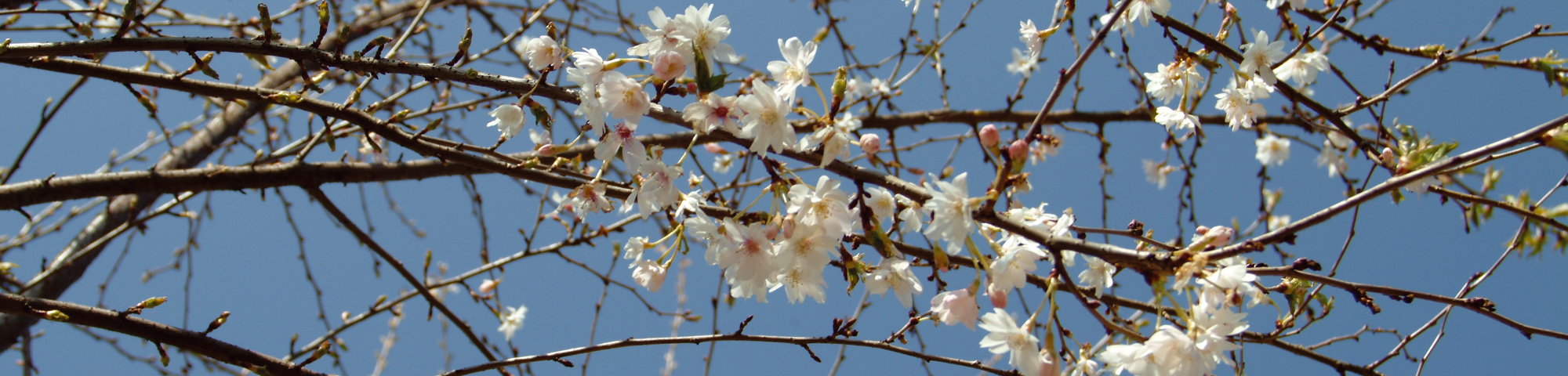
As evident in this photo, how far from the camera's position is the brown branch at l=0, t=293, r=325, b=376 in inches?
62.4

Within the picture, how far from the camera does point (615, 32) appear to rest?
354cm

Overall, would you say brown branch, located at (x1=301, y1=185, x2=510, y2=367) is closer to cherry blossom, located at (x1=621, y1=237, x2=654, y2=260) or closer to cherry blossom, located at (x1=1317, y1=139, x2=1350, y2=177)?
cherry blossom, located at (x1=621, y1=237, x2=654, y2=260)

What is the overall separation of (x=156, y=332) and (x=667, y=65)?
1386mm

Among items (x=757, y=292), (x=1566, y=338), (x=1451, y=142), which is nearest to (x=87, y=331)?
(x=757, y=292)

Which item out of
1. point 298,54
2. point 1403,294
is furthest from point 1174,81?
point 298,54

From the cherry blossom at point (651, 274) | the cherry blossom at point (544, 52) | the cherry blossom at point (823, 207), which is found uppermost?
the cherry blossom at point (544, 52)

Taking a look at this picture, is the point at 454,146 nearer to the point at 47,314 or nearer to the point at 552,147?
the point at 552,147

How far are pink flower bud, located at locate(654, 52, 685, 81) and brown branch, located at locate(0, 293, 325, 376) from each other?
1112 millimetres

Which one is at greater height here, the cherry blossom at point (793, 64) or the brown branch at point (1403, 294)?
the cherry blossom at point (793, 64)

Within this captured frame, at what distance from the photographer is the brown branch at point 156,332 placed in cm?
158

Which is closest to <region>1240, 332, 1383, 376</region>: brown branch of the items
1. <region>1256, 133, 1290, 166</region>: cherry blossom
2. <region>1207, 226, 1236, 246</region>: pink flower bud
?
<region>1207, 226, 1236, 246</region>: pink flower bud

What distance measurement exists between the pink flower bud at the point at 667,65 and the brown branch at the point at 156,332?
1112 millimetres

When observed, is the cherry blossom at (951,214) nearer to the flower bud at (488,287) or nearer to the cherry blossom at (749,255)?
the cherry blossom at (749,255)

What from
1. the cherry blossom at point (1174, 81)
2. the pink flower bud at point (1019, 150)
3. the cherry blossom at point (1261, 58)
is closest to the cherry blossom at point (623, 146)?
the pink flower bud at point (1019, 150)
